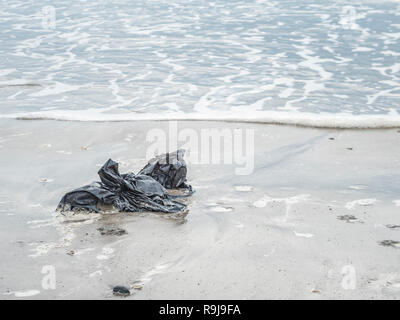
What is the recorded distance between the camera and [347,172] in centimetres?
604

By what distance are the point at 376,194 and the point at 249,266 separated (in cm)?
206

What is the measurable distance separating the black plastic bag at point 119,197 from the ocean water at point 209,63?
3153mm

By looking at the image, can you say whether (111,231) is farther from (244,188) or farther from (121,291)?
(244,188)

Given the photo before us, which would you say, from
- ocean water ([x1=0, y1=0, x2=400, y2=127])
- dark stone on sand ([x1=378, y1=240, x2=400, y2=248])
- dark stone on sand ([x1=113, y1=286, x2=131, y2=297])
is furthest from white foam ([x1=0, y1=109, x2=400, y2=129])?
dark stone on sand ([x1=113, y1=286, x2=131, y2=297])

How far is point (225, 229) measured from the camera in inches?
181

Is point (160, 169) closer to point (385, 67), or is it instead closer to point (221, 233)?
point (221, 233)

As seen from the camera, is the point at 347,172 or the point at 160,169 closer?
the point at 160,169

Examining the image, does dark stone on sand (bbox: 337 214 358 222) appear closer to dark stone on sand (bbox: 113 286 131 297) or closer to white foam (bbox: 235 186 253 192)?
white foam (bbox: 235 186 253 192)

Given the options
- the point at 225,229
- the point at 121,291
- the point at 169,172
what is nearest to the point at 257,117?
the point at 169,172

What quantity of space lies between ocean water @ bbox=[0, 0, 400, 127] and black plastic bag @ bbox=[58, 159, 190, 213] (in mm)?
3153

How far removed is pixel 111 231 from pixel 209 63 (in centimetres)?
751

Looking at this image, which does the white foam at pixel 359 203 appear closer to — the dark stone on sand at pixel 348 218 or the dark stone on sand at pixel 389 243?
the dark stone on sand at pixel 348 218

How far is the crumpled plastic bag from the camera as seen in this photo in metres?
5.01
